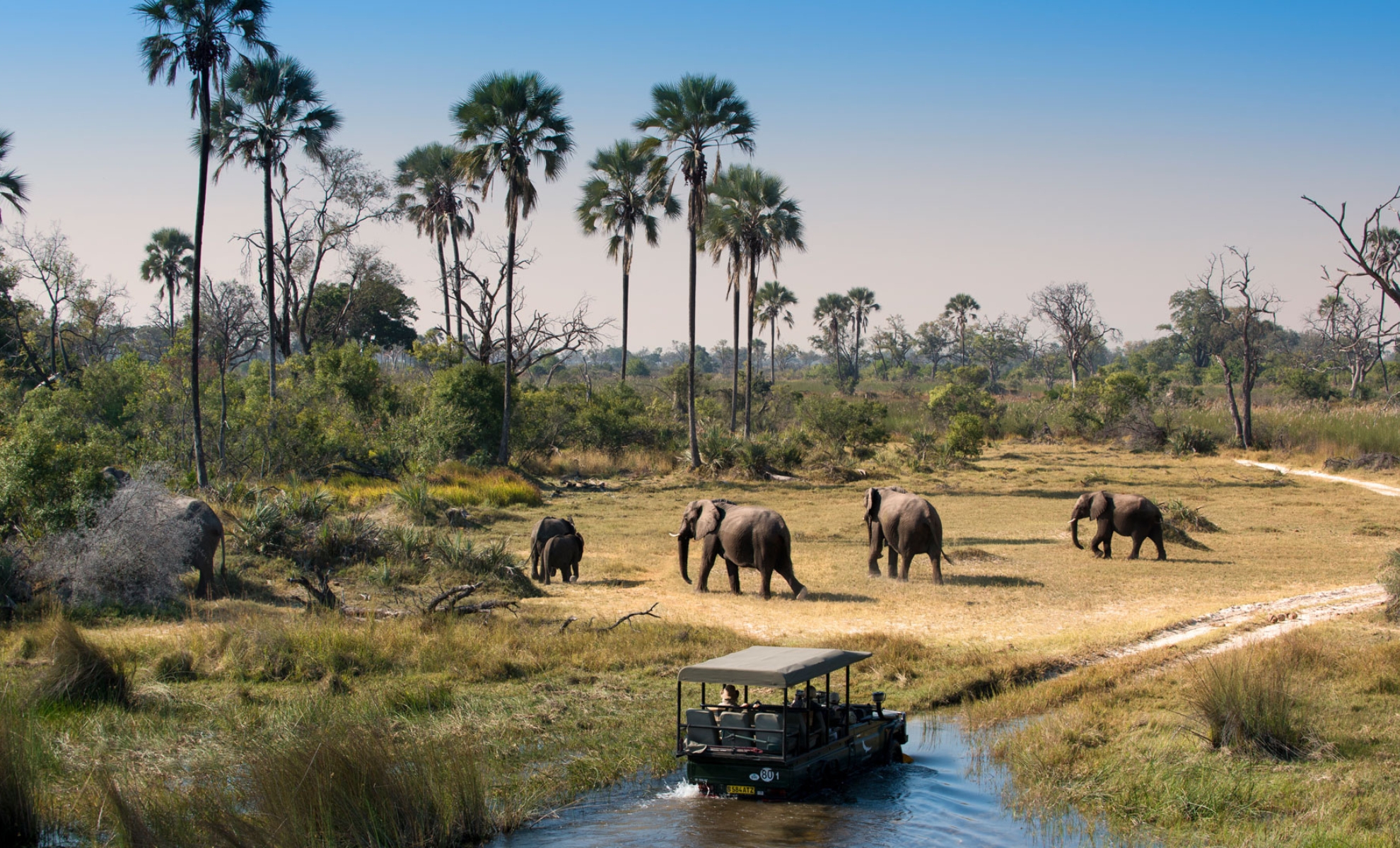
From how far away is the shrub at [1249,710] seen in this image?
9766 millimetres

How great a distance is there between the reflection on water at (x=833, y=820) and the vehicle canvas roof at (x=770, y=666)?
983 millimetres

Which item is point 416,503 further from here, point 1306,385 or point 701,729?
point 1306,385

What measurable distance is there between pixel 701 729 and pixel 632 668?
3.85 metres

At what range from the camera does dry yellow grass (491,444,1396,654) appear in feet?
51.0

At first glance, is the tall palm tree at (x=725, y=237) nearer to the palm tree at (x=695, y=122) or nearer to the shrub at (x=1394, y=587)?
the palm tree at (x=695, y=122)

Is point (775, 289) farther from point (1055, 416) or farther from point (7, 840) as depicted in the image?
point (7, 840)

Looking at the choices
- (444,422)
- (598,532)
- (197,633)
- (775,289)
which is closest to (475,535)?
(598,532)

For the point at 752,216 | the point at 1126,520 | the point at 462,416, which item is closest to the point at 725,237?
the point at 752,216

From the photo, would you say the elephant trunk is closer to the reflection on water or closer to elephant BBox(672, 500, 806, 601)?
elephant BBox(672, 500, 806, 601)

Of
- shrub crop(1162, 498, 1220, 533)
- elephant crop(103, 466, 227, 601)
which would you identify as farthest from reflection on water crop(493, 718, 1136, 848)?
shrub crop(1162, 498, 1220, 533)

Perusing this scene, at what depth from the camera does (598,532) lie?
25.7 meters

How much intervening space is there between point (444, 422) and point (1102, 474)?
2301cm

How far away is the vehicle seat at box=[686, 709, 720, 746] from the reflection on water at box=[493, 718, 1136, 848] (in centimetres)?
43

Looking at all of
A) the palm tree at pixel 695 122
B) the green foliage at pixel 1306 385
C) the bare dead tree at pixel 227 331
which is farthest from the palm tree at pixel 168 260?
the green foliage at pixel 1306 385
